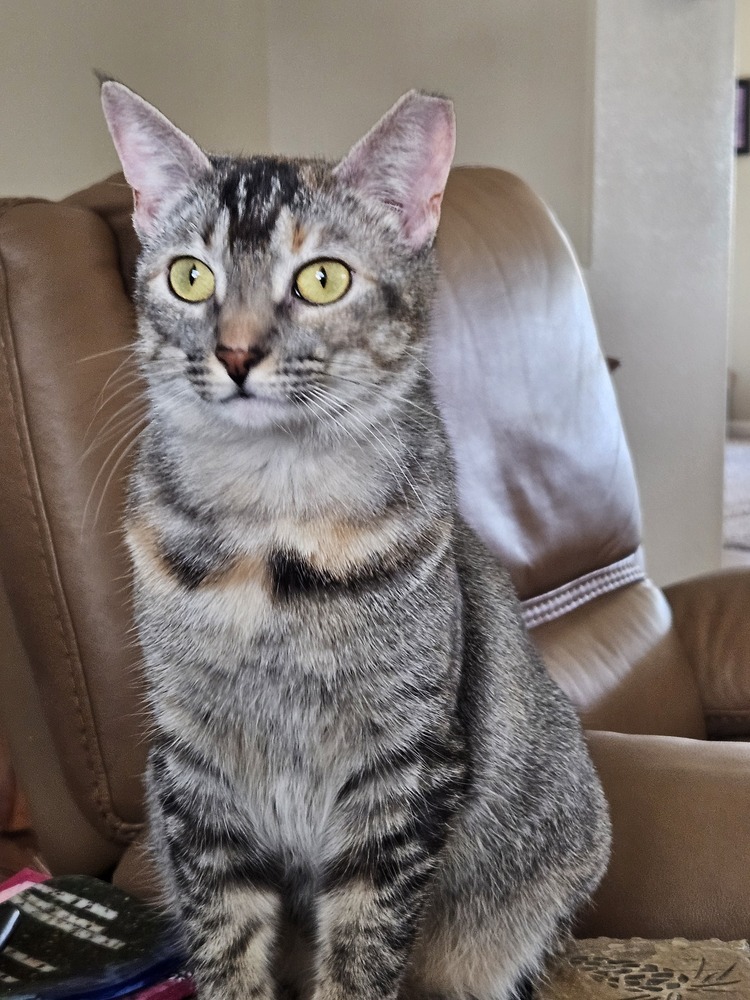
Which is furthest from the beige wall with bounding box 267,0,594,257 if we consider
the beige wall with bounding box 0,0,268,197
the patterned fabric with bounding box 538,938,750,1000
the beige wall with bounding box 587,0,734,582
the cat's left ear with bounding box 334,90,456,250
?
the patterned fabric with bounding box 538,938,750,1000

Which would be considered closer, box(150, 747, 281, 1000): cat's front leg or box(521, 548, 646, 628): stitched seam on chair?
box(150, 747, 281, 1000): cat's front leg

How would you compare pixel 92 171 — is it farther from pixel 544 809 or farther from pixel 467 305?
pixel 544 809

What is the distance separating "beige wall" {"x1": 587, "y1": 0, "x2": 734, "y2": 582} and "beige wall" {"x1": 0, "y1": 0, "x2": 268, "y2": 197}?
0.81m

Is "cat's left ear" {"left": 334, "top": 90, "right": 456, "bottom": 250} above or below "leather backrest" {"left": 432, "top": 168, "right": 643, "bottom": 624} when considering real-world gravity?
above

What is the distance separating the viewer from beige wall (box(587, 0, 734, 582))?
2143 millimetres

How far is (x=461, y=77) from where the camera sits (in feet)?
7.20

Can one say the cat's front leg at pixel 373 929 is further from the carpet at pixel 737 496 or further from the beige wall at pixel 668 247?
the carpet at pixel 737 496

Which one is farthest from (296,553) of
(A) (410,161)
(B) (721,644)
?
(B) (721,644)

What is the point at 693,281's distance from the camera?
2.28 metres

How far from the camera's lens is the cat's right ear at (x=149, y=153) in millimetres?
814

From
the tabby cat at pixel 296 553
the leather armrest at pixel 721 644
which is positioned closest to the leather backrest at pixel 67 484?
the tabby cat at pixel 296 553

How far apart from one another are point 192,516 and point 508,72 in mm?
1716

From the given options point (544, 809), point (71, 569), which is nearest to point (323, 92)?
point (71, 569)

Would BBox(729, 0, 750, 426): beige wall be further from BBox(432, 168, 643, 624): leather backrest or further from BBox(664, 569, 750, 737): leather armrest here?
BBox(432, 168, 643, 624): leather backrest
